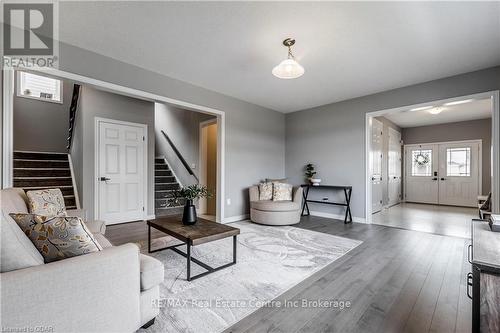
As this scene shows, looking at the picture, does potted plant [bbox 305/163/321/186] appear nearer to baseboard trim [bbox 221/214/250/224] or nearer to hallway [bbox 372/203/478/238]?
hallway [bbox 372/203/478/238]

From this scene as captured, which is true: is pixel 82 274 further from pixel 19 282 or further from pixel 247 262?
pixel 247 262

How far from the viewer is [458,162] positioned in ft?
22.2

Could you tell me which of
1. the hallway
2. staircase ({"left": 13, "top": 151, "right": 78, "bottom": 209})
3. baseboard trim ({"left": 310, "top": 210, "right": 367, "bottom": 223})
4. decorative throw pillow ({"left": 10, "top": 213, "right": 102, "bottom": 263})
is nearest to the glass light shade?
decorative throw pillow ({"left": 10, "top": 213, "right": 102, "bottom": 263})

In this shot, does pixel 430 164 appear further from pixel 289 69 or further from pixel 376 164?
pixel 289 69

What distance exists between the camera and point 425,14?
2.19 metres

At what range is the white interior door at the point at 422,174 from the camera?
7.14 m

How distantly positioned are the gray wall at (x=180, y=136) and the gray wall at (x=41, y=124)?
2.30 meters

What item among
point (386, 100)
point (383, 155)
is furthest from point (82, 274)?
point (383, 155)

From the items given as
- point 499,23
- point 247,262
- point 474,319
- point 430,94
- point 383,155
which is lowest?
point 247,262

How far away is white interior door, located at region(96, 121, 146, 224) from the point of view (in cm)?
420

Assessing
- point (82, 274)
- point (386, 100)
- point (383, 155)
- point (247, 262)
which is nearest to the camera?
point (82, 274)

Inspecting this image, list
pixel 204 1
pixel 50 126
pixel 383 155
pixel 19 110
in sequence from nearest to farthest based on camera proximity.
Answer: pixel 204 1 → pixel 19 110 → pixel 50 126 → pixel 383 155

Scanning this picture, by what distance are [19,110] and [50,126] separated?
0.63 meters

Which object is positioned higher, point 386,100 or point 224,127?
point 386,100
